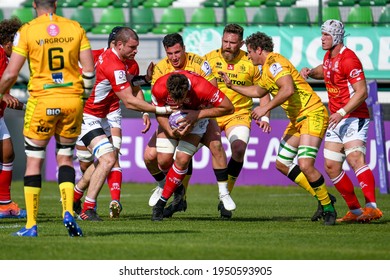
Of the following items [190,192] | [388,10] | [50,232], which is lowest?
[190,192]

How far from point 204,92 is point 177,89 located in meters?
0.72

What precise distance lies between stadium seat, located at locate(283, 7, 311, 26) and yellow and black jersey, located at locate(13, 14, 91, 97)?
12.6m

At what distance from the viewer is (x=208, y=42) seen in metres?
21.2

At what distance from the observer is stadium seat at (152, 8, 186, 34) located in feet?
75.6

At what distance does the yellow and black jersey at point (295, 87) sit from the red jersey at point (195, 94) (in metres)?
0.91

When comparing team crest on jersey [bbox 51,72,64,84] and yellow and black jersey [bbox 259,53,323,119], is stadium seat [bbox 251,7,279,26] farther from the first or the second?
team crest on jersey [bbox 51,72,64,84]

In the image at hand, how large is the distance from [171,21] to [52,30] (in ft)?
46.1

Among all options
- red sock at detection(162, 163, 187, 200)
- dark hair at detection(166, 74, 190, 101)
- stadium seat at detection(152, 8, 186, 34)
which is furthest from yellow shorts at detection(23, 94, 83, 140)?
stadium seat at detection(152, 8, 186, 34)

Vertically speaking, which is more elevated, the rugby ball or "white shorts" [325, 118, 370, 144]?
the rugby ball

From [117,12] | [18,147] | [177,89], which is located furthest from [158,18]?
[177,89]

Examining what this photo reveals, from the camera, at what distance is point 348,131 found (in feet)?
40.3

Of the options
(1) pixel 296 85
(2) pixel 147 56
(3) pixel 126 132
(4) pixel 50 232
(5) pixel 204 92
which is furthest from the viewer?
(2) pixel 147 56

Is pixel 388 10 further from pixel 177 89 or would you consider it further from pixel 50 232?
pixel 50 232

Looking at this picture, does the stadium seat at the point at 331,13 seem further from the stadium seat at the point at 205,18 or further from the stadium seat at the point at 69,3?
the stadium seat at the point at 69,3
